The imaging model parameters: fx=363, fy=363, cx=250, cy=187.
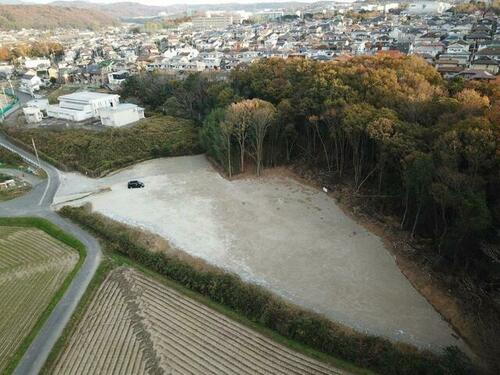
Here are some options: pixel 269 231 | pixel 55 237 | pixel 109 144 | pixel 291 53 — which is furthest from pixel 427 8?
pixel 55 237

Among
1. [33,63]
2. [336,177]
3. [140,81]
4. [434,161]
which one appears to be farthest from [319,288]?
[33,63]

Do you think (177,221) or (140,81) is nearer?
(177,221)

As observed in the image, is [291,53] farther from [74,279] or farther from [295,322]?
[295,322]

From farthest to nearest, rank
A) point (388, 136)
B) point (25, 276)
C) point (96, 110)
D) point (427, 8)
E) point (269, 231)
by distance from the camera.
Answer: point (427, 8) → point (96, 110) → point (269, 231) → point (388, 136) → point (25, 276)

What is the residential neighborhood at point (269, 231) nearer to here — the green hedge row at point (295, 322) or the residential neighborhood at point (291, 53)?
the green hedge row at point (295, 322)

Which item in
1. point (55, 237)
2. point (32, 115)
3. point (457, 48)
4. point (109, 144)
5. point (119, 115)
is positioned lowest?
point (55, 237)

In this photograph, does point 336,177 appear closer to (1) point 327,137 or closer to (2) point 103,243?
(1) point 327,137

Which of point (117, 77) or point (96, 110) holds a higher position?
point (117, 77)

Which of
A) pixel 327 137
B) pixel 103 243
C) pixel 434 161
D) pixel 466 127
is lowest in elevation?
pixel 103 243
